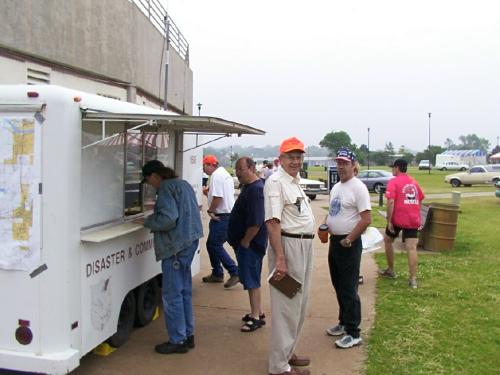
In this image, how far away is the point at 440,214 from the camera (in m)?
Result: 9.79

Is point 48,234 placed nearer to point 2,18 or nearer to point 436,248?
point 2,18

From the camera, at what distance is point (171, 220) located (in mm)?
4648

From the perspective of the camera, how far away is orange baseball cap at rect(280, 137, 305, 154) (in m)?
4.28

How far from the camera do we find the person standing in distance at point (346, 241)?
5.05 meters

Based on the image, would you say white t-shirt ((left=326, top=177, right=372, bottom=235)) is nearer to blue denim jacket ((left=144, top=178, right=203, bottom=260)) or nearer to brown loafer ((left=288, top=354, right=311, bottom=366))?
brown loafer ((left=288, top=354, right=311, bottom=366))

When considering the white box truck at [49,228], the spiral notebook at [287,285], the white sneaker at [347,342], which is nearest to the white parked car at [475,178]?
the white sneaker at [347,342]

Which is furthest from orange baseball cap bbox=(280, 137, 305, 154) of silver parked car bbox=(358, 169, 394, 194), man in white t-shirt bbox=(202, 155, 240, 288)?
silver parked car bbox=(358, 169, 394, 194)

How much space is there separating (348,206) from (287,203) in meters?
1.06

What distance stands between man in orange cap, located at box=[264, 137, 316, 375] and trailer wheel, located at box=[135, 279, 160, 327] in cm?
171

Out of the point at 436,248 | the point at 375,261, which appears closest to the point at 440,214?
the point at 436,248

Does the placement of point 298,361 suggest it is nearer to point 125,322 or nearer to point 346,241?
point 346,241

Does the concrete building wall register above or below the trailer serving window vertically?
above

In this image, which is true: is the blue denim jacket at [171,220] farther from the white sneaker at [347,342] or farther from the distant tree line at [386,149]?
the distant tree line at [386,149]

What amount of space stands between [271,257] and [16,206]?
1.99 meters
